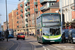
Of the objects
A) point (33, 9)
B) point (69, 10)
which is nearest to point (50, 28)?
point (69, 10)

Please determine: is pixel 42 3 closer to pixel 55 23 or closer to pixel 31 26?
pixel 31 26

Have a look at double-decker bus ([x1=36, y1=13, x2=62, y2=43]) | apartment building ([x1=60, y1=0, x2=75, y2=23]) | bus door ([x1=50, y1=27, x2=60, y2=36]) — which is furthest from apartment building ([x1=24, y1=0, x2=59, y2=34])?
bus door ([x1=50, y1=27, x2=60, y2=36])

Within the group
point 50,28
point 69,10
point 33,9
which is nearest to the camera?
point 50,28

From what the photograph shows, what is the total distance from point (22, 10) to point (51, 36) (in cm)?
8878

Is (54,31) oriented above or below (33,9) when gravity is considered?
below

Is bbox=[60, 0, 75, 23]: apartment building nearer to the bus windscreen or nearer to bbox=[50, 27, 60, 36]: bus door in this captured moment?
the bus windscreen

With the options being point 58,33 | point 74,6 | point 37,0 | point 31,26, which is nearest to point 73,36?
point 58,33

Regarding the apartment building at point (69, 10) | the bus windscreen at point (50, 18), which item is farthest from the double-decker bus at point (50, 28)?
the apartment building at point (69, 10)

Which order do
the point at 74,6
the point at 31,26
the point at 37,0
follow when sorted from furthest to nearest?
the point at 31,26 → the point at 37,0 → the point at 74,6

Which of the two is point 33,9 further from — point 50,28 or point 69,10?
point 50,28

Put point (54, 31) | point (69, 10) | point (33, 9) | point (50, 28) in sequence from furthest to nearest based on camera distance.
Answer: point (33, 9) < point (69, 10) < point (54, 31) < point (50, 28)

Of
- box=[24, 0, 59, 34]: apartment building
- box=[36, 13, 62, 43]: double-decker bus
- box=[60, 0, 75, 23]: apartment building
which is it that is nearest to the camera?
box=[36, 13, 62, 43]: double-decker bus

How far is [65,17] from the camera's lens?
5425cm

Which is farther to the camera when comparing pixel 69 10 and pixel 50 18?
pixel 69 10
